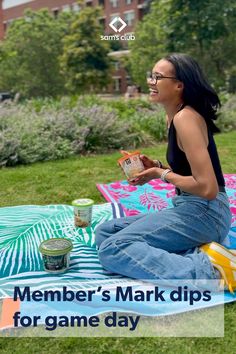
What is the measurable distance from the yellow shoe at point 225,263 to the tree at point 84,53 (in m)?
23.0

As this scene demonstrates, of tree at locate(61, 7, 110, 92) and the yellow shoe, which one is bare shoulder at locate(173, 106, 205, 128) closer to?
the yellow shoe

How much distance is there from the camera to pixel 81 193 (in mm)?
4930

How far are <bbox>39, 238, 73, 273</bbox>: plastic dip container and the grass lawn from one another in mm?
635

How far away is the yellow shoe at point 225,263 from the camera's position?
2.66m

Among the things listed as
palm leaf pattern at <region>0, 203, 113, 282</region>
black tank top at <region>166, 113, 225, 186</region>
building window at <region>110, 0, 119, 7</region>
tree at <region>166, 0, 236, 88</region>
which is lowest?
palm leaf pattern at <region>0, 203, 113, 282</region>

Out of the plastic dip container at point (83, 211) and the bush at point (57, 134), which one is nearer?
the plastic dip container at point (83, 211)

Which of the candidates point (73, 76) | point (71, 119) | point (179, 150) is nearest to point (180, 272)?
point (179, 150)

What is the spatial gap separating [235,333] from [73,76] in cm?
2377

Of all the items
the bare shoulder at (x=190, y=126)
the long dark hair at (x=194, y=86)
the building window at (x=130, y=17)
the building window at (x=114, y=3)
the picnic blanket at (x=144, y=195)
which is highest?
the building window at (x=114, y=3)

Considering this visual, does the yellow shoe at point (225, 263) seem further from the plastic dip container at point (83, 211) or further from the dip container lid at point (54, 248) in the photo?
the plastic dip container at point (83, 211)

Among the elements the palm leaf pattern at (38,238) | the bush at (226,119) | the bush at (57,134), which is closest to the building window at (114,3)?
the bush at (226,119)

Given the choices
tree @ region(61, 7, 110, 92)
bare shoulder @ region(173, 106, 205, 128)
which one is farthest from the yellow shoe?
tree @ region(61, 7, 110, 92)

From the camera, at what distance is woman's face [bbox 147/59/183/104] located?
269 cm

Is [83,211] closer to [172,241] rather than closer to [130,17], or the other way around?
[172,241]
